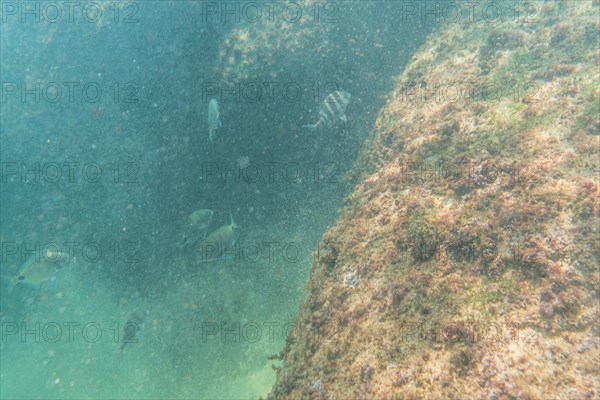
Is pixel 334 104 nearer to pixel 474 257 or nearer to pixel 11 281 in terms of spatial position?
pixel 474 257

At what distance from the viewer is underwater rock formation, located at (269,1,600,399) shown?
7.46 ft

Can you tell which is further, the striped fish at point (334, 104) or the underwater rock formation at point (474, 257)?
the striped fish at point (334, 104)

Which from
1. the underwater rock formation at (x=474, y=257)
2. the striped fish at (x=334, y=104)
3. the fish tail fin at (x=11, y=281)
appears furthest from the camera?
the fish tail fin at (x=11, y=281)

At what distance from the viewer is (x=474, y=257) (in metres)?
2.95

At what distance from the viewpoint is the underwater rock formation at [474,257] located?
7.46ft

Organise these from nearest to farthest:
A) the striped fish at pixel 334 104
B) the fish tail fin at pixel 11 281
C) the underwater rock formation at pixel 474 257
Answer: the underwater rock formation at pixel 474 257 → the striped fish at pixel 334 104 → the fish tail fin at pixel 11 281

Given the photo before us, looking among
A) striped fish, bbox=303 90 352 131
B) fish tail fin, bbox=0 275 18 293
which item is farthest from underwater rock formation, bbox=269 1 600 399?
fish tail fin, bbox=0 275 18 293

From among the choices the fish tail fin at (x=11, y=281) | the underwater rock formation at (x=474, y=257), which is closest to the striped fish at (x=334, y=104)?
the underwater rock formation at (x=474, y=257)

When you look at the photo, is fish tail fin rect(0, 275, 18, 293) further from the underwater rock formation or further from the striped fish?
the striped fish

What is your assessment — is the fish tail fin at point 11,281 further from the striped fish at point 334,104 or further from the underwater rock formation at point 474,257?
the striped fish at point 334,104

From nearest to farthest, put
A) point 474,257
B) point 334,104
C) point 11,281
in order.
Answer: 1. point 474,257
2. point 334,104
3. point 11,281

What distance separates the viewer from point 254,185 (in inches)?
304

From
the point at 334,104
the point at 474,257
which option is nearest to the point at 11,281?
the point at 334,104

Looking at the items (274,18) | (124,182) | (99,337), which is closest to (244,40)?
(274,18)
